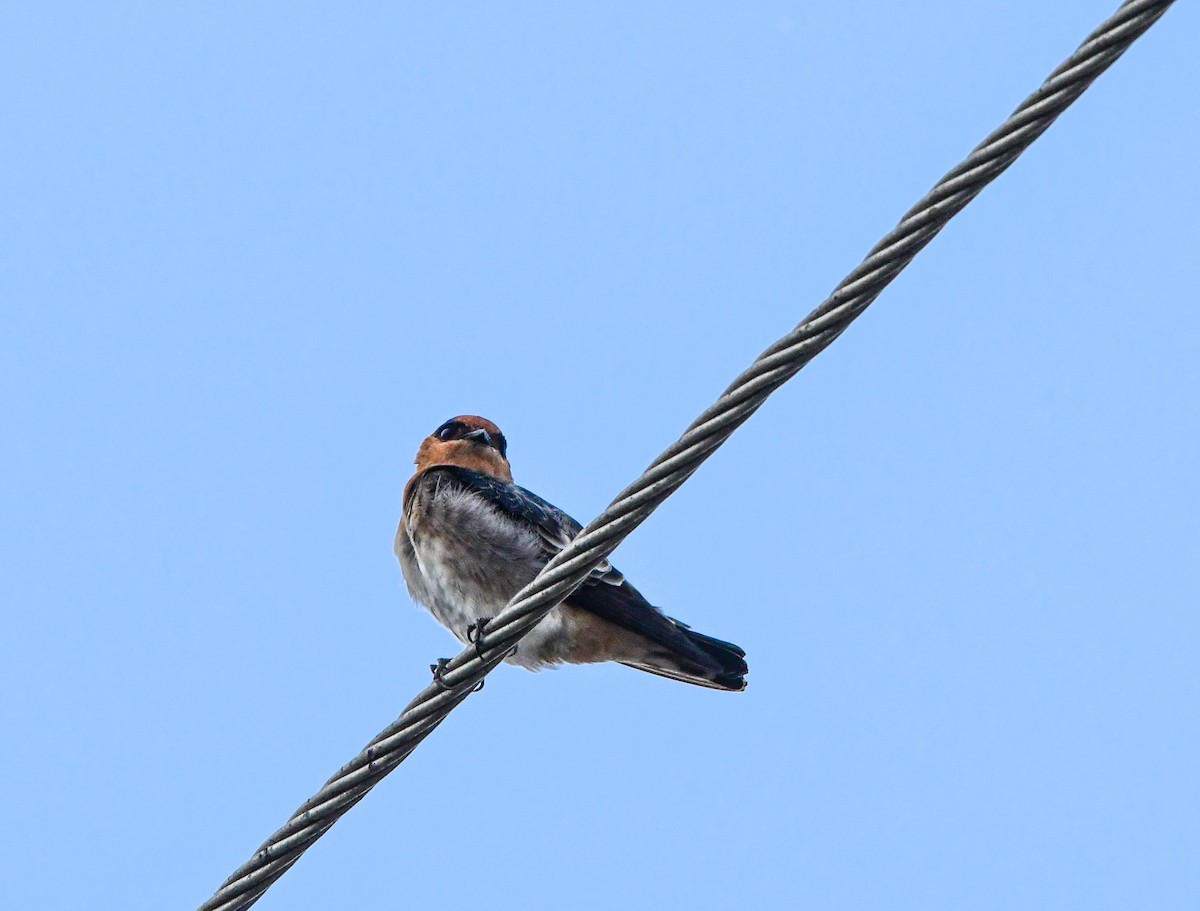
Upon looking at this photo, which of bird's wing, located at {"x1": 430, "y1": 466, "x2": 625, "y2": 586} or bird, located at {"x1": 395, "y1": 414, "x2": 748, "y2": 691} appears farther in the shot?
bird's wing, located at {"x1": 430, "y1": 466, "x2": 625, "y2": 586}

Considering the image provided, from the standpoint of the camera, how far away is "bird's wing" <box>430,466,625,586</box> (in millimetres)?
7500

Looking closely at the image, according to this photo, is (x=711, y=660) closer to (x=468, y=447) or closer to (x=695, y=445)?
(x=468, y=447)

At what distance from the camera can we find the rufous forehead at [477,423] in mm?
9070

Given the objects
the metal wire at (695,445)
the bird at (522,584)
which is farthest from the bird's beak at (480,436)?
the metal wire at (695,445)

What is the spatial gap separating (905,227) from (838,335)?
308mm

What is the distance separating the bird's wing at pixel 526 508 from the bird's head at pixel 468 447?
880 mm

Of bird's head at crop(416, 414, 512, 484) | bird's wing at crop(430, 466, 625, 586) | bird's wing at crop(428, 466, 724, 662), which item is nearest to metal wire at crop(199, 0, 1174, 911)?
bird's wing at crop(428, 466, 724, 662)

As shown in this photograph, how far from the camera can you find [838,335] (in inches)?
137

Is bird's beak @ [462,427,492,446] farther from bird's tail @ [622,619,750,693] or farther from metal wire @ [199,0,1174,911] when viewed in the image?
metal wire @ [199,0,1174,911]

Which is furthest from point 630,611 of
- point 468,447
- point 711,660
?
point 468,447

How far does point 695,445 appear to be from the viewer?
3635 mm

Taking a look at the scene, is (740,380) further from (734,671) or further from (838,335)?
(734,671)

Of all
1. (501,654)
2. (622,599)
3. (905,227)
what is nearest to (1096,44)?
(905,227)

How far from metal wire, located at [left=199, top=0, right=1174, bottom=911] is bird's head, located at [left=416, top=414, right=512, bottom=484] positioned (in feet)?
14.6
